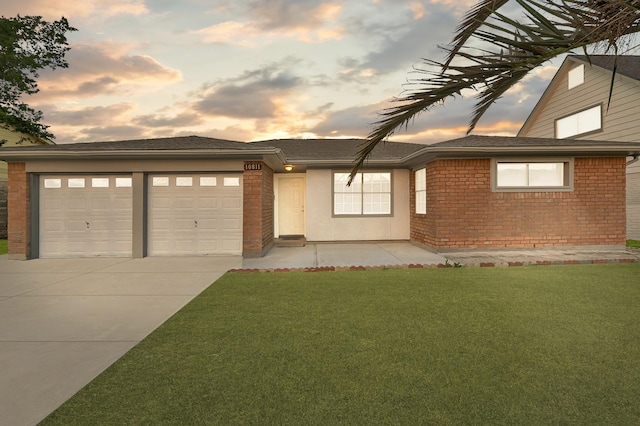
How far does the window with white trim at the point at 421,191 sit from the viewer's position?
38.5 feet

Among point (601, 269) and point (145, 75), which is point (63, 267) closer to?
point (145, 75)

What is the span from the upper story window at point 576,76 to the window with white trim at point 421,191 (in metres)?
9.22

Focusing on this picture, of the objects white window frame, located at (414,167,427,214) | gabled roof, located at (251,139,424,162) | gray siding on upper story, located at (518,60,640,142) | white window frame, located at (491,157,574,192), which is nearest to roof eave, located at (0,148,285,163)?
gabled roof, located at (251,139,424,162)

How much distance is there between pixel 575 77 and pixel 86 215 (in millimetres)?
19512

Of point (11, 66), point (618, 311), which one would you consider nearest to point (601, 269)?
point (618, 311)

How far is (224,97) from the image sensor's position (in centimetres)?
1711

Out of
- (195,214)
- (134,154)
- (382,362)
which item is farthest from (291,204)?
(382,362)

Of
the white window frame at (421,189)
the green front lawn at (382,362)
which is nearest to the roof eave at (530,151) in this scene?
the white window frame at (421,189)

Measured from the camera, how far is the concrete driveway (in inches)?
118

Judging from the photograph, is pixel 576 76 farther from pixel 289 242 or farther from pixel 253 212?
pixel 253 212

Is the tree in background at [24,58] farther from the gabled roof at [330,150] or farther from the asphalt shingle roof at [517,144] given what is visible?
the asphalt shingle roof at [517,144]

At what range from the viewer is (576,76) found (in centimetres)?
1575

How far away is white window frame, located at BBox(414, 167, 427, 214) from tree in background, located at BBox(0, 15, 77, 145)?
23970 millimetres

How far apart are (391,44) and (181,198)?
745 cm
